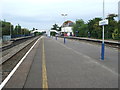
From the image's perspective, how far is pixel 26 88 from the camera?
21.7 feet

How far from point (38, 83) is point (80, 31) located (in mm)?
101469

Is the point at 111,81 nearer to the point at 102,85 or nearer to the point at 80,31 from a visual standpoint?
the point at 102,85

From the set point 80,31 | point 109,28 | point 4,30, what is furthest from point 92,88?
point 80,31

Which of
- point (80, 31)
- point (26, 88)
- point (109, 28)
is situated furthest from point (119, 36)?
point (26, 88)

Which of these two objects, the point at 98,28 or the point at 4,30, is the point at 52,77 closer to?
the point at 98,28

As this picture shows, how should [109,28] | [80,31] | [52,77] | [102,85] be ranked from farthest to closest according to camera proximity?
1. [80,31]
2. [109,28]
3. [52,77]
4. [102,85]

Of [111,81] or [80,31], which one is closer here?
[111,81]

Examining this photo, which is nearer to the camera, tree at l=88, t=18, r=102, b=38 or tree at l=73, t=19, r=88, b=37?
tree at l=88, t=18, r=102, b=38

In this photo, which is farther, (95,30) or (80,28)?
(80,28)

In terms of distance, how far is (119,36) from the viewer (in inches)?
2331

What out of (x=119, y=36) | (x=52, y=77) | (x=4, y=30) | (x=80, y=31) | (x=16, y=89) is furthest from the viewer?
(x=80, y=31)

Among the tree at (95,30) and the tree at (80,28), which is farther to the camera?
the tree at (80,28)

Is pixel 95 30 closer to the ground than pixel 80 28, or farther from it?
closer to the ground

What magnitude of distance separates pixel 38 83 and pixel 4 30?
83.9 metres
